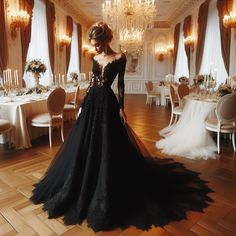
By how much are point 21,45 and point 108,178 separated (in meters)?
5.45

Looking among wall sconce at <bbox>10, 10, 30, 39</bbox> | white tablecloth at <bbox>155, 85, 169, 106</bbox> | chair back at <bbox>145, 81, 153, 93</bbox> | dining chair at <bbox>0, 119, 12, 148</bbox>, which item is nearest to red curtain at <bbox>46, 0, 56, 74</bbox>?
wall sconce at <bbox>10, 10, 30, 39</bbox>

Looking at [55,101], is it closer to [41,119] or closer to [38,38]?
[41,119]

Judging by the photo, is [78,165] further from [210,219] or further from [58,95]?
[58,95]

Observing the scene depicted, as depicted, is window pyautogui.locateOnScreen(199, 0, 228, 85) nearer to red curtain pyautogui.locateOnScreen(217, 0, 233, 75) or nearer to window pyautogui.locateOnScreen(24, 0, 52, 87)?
red curtain pyautogui.locateOnScreen(217, 0, 233, 75)

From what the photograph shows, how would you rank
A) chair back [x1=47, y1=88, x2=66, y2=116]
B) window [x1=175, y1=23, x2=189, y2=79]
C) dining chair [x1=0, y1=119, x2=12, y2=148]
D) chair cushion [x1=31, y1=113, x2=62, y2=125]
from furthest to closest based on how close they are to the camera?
window [x1=175, y1=23, x2=189, y2=79]
chair cushion [x1=31, y1=113, x2=62, y2=125]
chair back [x1=47, y1=88, x2=66, y2=116]
dining chair [x1=0, y1=119, x2=12, y2=148]

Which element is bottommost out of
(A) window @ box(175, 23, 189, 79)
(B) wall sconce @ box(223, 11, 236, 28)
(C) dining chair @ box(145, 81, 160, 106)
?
(C) dining chair @ box(145, 81, 160, 106)

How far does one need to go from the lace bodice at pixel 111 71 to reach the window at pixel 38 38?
16.9 ft

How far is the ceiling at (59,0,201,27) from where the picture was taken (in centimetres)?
896

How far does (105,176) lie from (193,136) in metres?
2.49

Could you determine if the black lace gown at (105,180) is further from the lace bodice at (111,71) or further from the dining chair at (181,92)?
the dining chair at (181,92)

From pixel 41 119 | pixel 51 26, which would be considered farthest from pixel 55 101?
pixel 51 26

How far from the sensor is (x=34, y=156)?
144 inches

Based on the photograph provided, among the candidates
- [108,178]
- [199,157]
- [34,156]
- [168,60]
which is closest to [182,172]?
[199,157]

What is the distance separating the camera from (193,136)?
13.6ft
